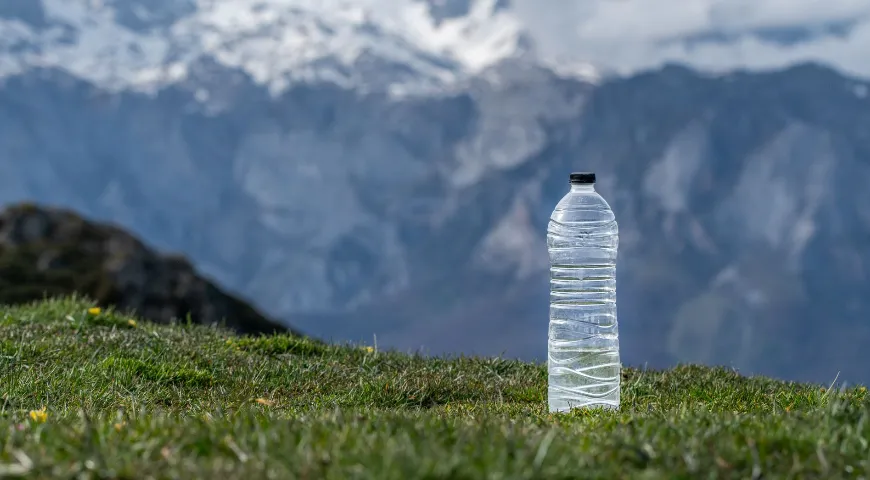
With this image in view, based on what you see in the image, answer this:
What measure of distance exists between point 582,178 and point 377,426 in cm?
416

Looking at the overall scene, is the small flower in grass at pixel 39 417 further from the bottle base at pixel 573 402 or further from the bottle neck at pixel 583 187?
the bottle neck at pixel 583 187

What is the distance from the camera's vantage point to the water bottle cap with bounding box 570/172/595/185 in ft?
30.8

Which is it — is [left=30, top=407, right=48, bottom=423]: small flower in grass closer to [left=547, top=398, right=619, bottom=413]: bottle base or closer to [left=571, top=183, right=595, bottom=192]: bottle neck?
[left=547, top=398, right=619, bottom=413]: bottle base

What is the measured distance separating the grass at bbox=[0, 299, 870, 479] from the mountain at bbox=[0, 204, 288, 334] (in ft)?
123

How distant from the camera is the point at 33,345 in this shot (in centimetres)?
1217

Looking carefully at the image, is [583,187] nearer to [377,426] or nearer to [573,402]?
[573,402]

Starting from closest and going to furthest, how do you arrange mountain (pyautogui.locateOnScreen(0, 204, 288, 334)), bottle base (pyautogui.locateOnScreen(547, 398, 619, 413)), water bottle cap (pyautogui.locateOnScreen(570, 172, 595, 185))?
water bottle cap (pyautogui.locateOnScreen(570, 172, 595, 185)) → bottle base (pyautogui.locateOnScreen(547, 398, 619, 413)) → mountain (pyautogui.locateOnScreen(0, 204, 288, 334))

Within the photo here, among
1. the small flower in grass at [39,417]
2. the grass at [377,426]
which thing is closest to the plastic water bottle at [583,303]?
the grass at [377,426]

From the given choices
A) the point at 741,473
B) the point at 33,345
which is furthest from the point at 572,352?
the point at 33,345

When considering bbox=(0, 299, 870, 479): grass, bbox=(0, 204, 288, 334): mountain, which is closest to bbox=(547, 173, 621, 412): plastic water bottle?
bbox=(0, 299, 870, 479): grass

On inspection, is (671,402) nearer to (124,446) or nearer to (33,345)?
(124,446)

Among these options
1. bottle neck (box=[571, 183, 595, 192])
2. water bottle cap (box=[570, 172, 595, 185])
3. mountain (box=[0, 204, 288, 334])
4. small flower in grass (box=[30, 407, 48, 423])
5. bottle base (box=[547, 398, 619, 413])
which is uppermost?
water bottle cap (box=[570, 172, 595, 185])

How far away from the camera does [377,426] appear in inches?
243

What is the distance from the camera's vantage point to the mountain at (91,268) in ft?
166
